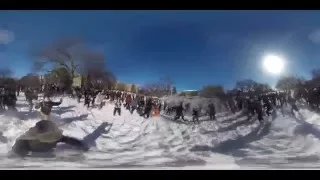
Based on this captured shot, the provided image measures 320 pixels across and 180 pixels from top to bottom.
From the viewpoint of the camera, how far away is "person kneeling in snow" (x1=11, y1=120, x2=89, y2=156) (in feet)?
9.47

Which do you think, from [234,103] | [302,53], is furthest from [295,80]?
[234,103]

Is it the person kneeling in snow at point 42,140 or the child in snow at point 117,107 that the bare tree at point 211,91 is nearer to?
the child in snow at point 117,107

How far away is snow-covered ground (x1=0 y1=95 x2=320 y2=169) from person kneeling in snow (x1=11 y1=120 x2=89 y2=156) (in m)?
0.03

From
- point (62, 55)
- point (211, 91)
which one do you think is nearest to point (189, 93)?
point (211, 91)

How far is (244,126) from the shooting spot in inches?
115

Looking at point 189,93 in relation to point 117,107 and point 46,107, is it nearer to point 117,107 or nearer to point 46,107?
point 117,107

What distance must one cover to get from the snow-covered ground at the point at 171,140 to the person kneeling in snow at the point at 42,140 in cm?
3

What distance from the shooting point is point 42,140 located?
2.90 m

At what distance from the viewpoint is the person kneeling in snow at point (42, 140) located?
2.89 metres

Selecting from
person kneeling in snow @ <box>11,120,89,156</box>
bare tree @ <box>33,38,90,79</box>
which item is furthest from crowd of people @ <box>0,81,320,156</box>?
bare tree @ <box>33,38,90,79</box>

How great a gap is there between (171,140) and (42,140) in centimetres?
74
